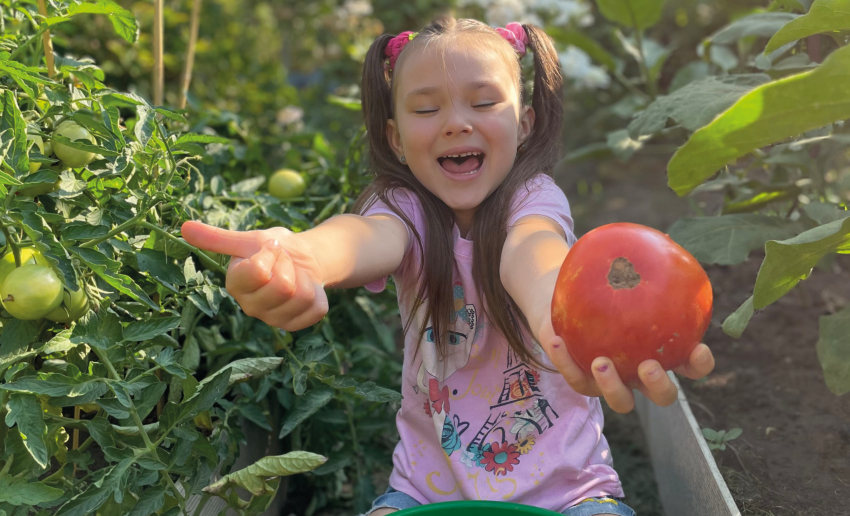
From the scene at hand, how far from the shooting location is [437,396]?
1.49 meters

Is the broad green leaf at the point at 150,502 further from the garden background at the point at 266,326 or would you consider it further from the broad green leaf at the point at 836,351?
the broad green leaf at the point at 836,351

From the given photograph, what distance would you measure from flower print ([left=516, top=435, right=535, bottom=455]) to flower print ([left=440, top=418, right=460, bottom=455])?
117 millimetres

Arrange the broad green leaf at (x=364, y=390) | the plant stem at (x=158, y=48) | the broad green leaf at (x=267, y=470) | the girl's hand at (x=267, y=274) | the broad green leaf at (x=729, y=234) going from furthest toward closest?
the plant stem at (x=158, y=48) < the broad green leaf at (x=729, y=234) < the broad green leaf at (x=364, y=390) < the broad green leaf at (x=267, y=470) < the girl's hand at (x=267, y=274)

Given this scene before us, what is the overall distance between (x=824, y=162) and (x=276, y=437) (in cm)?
152

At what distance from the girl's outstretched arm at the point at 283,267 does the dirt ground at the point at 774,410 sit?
0.91m

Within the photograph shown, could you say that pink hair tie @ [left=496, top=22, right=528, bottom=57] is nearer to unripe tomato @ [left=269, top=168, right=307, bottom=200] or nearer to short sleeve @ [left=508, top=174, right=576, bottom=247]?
short sleeve @ [left=508, top=174, right=576, bottom=247]

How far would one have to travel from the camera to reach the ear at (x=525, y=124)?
153 cm

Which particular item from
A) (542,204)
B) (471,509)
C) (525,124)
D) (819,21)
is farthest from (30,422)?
(819,21)

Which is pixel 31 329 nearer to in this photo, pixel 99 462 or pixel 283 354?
pixel 99 462

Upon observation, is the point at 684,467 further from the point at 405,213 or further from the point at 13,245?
the point at 13,245

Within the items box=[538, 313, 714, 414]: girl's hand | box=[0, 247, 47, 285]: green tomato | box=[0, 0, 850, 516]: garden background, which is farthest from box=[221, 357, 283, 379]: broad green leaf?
box=[538, 313, 714, 414]: girl's hand

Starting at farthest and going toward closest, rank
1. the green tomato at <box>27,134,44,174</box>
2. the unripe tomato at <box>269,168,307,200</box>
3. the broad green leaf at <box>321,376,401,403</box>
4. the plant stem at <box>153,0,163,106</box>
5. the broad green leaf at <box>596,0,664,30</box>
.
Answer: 1. the broad green leaf at <box>596,0,664,30</box>
2. the unripe tomato at <box>269,168,307,200</box>
3. the plant stem at <box>153,0,163,106</box>
4. the broad green leaf at <box>321,376,401,403</box>
5. the green tomato at <box>27,134,44,174</box>

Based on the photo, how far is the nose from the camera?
1.34 meters

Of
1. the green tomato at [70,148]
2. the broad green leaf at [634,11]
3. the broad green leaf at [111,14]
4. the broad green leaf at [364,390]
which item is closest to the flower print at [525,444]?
the broad green leaf at [364,390]
